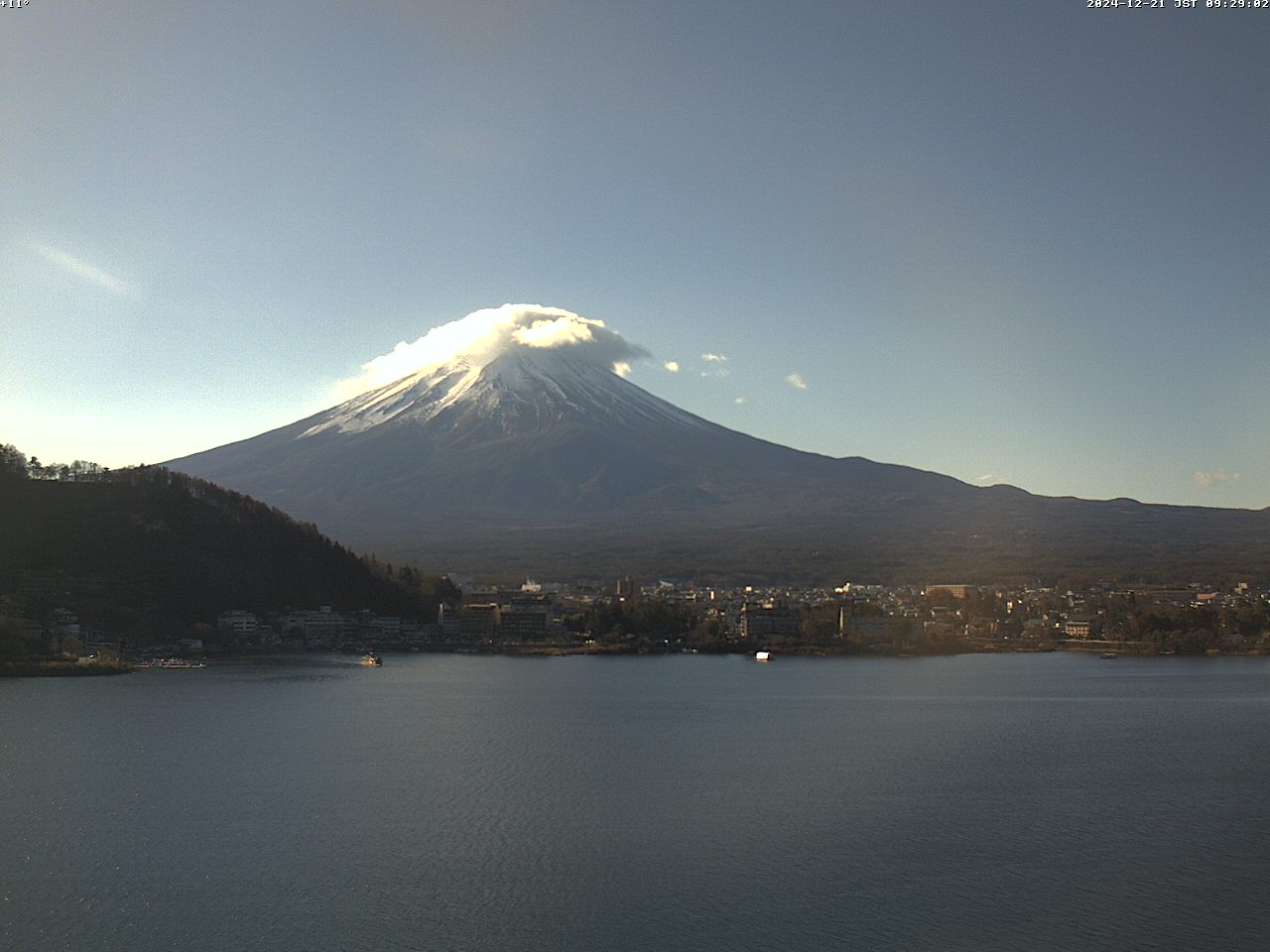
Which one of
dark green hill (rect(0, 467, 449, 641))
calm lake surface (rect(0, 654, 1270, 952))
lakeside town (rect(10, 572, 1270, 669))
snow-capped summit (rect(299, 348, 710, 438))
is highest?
snow-capped summit (rect(299, 348, 710, 438))

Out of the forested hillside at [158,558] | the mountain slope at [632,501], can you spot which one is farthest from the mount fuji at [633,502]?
the forested hillside at [158,558]

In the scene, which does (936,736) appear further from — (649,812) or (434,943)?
(434,943)

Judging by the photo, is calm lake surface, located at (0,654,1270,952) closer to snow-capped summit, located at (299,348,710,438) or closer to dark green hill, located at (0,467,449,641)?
dark green hill, located at (0,467,449,641)

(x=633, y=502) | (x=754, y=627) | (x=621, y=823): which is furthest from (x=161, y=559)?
(x=633, y=502)

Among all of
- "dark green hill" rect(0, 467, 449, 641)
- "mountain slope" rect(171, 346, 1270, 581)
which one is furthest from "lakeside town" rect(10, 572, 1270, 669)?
"mountain slope" rect(171, 346, 1270, 581)

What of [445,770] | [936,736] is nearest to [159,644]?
[445,770]
